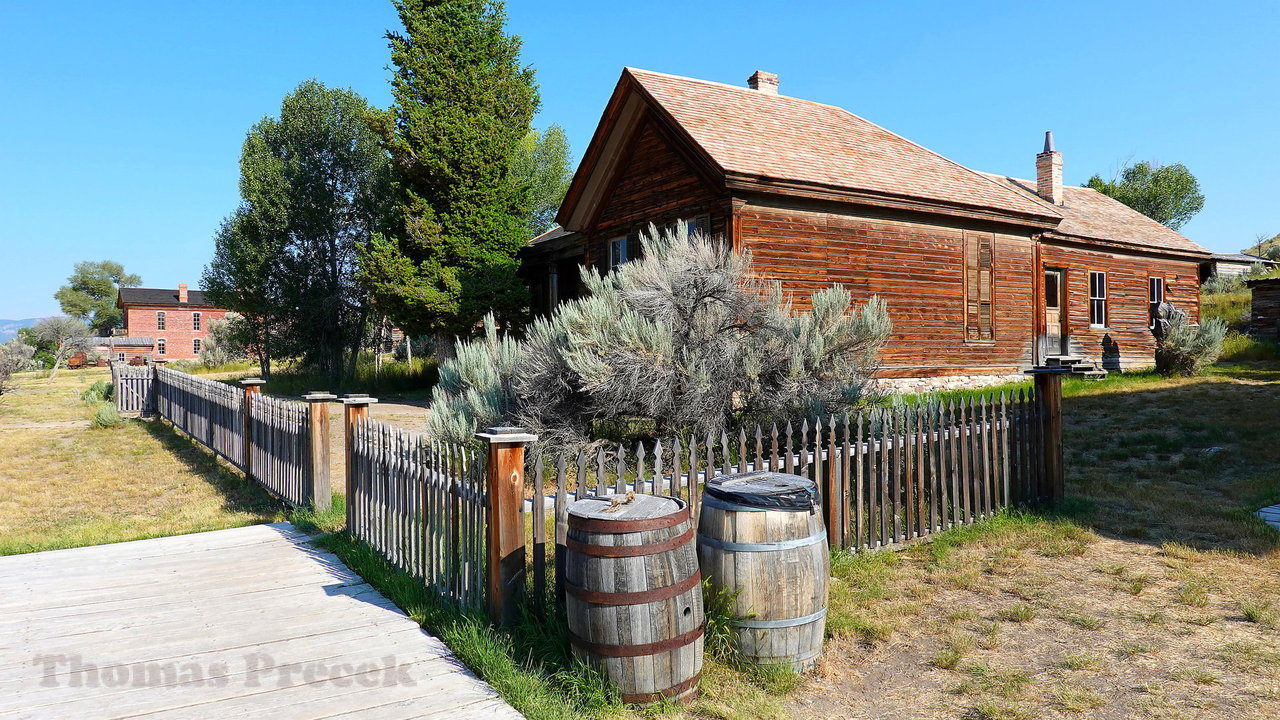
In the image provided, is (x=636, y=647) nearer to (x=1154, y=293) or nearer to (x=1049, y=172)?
(x=1049, y=172)

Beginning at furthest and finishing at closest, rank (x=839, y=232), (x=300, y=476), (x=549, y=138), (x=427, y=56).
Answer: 1. (x=549, y=138)
2. (x=427, y=56)
3. (x=839, y=232)
4. (x=300, y=476)

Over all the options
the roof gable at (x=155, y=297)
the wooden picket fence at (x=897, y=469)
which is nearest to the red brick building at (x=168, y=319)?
the roof gable at (x=155, y=297)

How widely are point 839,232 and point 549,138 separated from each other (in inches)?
1168

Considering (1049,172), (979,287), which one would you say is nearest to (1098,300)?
(1049,172)

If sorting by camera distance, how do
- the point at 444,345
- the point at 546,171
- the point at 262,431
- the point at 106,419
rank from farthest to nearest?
the point at 546,171, the point at 444,345, the point at 106,419, the point at 262,431

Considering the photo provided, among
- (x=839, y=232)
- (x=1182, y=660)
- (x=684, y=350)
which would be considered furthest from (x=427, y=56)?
(x=1182, y=660)

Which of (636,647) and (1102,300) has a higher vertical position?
(1102,300)

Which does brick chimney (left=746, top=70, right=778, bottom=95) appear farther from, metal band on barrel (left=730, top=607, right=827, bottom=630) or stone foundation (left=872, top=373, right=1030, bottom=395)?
metal band on barrel (left=730, top=607, right=827, bottom=630)

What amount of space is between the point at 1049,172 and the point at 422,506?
2172cm

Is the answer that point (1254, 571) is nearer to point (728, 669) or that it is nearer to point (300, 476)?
point (728, 669)

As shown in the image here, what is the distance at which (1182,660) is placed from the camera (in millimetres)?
3963

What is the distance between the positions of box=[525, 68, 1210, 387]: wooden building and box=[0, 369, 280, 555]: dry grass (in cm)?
887

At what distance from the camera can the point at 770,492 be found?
3801mm

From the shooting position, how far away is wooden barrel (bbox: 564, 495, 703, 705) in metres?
3.32
